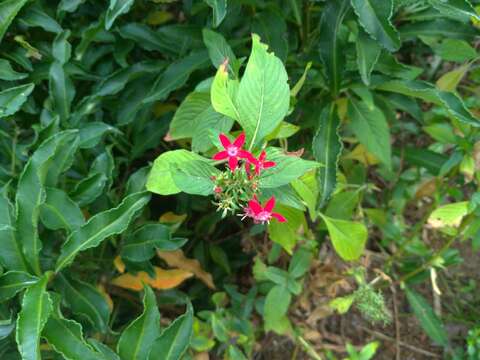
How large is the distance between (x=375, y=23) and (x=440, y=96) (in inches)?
9.6

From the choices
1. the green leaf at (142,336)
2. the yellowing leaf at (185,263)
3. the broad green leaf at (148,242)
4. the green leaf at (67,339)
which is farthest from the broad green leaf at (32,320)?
the yellowing leaf at (185,263)

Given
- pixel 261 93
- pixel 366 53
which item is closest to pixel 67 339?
pixel 261 93

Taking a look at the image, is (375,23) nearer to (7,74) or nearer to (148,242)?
(148,242)

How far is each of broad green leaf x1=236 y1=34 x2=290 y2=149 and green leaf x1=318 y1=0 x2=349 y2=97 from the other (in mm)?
453

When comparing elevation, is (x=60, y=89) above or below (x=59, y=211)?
above

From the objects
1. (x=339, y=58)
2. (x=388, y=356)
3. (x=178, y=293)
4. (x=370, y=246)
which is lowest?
(x=388, y=356)

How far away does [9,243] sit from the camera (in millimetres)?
1194

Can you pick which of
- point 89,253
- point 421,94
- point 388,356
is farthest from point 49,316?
point 388,356

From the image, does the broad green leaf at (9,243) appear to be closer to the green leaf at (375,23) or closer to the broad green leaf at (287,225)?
the broad green leaf at (287,225)

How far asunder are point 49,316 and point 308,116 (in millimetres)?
863

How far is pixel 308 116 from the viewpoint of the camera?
5.19 ft

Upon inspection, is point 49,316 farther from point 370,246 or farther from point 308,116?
point 370,246

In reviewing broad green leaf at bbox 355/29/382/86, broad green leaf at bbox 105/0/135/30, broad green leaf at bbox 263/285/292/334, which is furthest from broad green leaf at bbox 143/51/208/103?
broad green leaf at bbox 263/285/292/334

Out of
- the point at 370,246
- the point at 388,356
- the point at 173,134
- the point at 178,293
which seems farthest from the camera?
the point at 370,246
